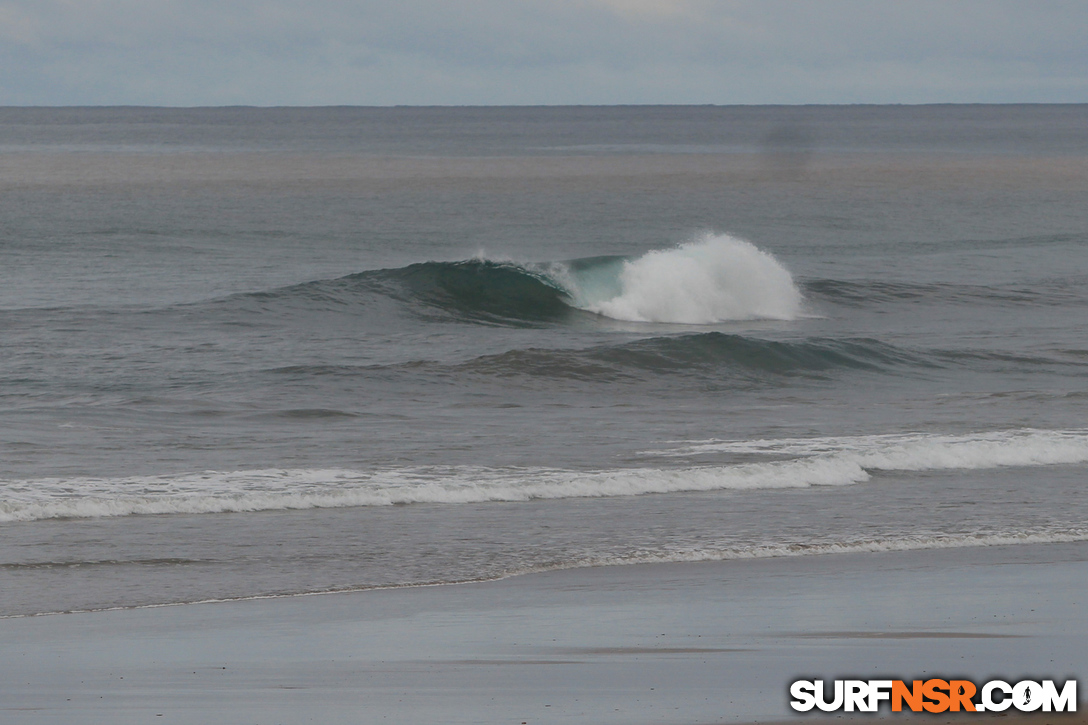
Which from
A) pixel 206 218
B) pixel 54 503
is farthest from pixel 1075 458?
pixel 206 218

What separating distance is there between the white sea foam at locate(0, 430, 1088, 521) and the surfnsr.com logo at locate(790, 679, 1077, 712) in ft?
18.4

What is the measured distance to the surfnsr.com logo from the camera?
230 inches

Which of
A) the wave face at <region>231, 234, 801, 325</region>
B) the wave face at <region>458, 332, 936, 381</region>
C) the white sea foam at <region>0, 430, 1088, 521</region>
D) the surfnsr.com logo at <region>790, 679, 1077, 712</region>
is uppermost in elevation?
the wave face at <region>231, 234, 801, 325</region>

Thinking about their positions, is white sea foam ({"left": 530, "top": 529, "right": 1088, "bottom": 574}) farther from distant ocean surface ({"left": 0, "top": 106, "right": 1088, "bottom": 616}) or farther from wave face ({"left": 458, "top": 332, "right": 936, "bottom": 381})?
wave face ({"left": 458, "top": 332, "right": 936, "bottom": 381})

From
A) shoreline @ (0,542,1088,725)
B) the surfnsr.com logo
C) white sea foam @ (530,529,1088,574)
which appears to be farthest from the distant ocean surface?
the surfnsr.com logo

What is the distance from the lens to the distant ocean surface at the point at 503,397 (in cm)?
997

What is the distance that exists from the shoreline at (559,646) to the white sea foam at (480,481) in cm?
284

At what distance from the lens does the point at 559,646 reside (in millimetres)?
7031

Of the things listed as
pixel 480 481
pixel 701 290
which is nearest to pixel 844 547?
pixel 480 481

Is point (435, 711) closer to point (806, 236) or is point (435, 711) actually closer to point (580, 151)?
point (806, 236)

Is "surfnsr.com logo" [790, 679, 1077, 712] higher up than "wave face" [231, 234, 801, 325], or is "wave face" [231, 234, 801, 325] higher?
"wave face" [231, 234, 801, 325]

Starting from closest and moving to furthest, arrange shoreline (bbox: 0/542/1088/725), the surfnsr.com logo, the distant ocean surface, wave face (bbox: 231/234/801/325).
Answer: the surfnsr.com logo, shoreline (bbox: 0/542/1088/725), the distant ocean surface, wave face (bbox: 231/234/801/325)

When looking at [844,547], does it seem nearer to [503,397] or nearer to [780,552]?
[780,552]

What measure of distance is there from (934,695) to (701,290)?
21.8 meters
